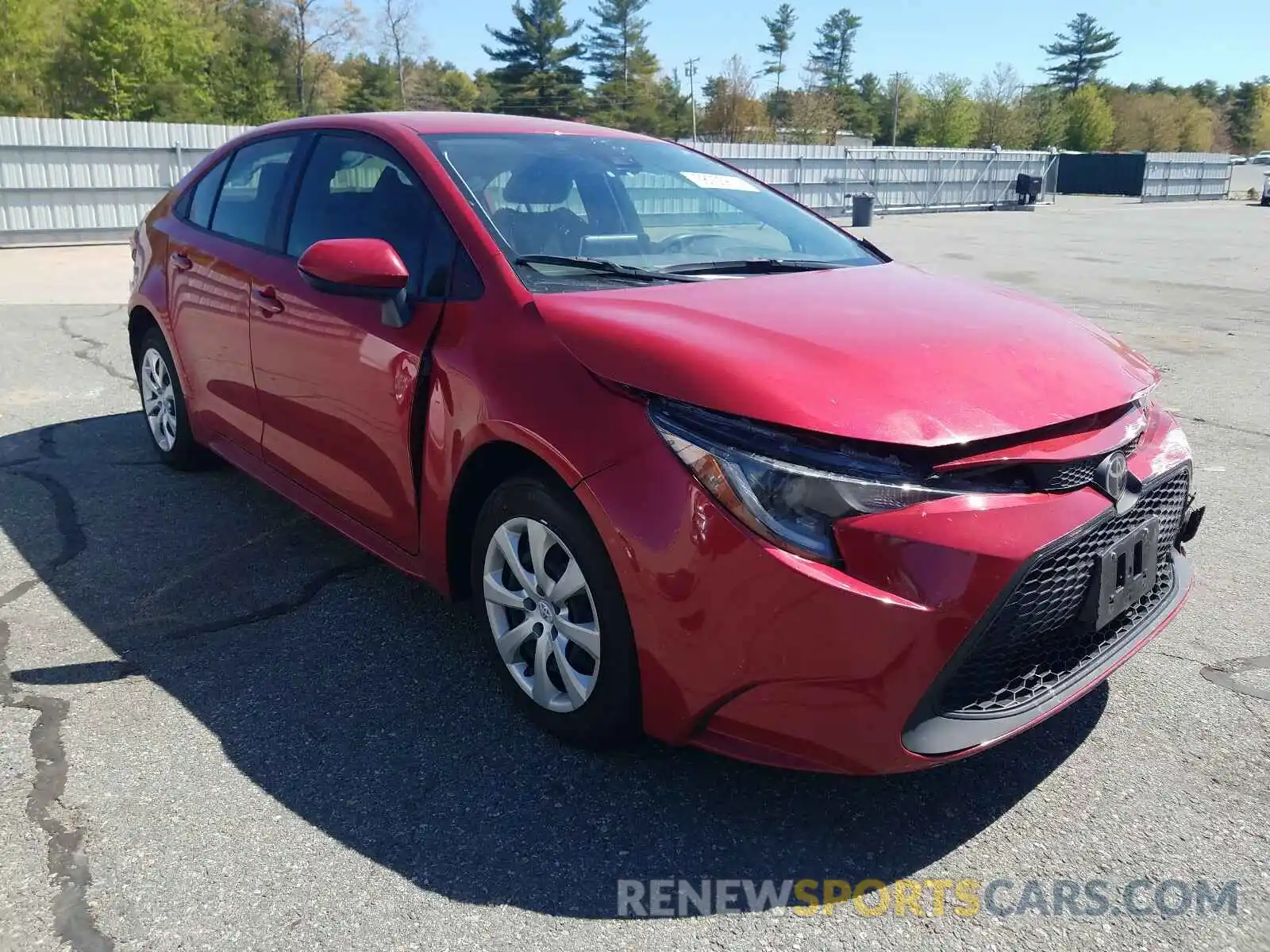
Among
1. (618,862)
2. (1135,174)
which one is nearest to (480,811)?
(618,862)

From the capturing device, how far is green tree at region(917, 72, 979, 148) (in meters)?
85.3

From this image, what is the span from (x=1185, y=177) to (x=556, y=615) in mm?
50718

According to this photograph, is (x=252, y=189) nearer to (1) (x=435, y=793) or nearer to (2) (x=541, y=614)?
(2) (x=541, y=614)

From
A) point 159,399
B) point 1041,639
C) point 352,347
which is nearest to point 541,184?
point 352,347

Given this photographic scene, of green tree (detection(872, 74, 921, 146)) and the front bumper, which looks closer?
the front bumper

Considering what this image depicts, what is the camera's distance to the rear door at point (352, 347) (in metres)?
2.93

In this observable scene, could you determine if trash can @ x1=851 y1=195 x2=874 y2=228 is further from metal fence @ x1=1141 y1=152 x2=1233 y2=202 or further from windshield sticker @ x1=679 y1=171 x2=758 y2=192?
metal fence @ x1=1141 y1=152 x2=1233 y2=202

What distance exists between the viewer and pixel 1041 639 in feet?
7.33

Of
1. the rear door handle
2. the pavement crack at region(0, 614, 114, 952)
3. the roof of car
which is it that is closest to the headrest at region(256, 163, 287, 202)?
the roof of car

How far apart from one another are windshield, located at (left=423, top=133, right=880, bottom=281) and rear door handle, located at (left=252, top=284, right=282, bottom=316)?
808 mm

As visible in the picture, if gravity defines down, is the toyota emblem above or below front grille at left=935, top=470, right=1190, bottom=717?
above

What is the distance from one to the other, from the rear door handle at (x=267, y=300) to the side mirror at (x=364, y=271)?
0.61 meters

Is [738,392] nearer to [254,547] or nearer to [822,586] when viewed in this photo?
[822,586]

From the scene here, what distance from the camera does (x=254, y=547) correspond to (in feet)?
13.2
